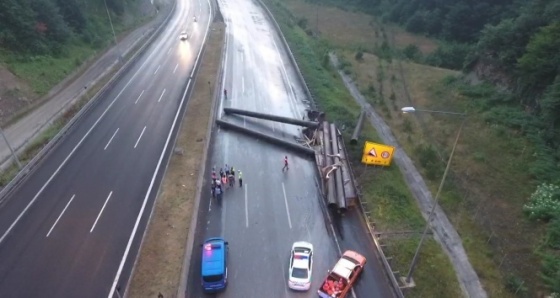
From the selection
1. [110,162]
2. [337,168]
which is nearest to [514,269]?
[337,168]

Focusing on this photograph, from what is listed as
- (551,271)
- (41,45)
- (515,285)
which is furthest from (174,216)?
(41,45)

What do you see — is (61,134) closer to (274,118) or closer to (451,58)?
(274,118)

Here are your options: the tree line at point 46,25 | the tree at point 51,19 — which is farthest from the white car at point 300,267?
the tree at point 51,19

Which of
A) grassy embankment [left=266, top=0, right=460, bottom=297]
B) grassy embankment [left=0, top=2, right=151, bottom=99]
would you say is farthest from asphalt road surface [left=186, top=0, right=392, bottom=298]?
grassy embankment [left=0, top=2, right=151, bottom=99]

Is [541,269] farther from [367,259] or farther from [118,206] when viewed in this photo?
[118,206]

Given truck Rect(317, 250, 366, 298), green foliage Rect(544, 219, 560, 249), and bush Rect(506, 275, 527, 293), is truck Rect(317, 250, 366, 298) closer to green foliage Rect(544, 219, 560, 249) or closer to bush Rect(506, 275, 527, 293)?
bush Rect(506, 275, 527, 293)

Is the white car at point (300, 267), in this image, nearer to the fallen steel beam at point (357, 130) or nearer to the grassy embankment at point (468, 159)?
the grassy embankment at point (468, 159)

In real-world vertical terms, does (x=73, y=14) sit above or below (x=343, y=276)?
above
